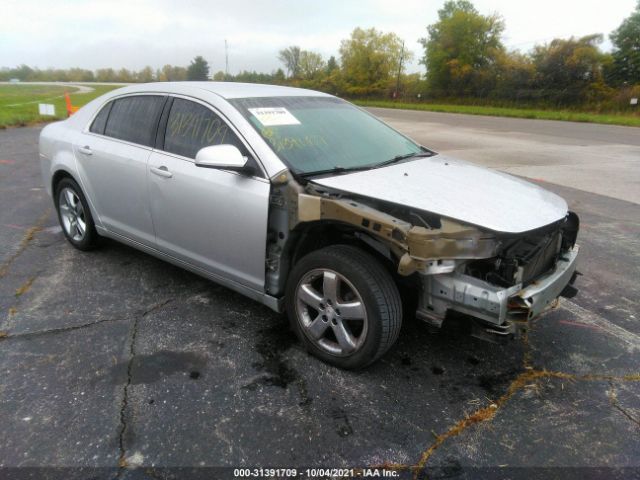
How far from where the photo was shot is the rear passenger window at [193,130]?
3037 millimetres

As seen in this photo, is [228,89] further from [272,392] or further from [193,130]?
[272,392]

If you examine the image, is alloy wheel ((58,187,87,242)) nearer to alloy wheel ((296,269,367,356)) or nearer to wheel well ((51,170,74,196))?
wheel well ((51,170,74,196))

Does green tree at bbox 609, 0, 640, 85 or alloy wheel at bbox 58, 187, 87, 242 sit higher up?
green tree at bbox 609, 0, 640, 85

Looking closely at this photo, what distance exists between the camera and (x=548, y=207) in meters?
2.69

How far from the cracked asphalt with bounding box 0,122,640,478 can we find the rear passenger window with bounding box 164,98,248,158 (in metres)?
1.17

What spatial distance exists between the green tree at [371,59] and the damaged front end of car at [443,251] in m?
65.3

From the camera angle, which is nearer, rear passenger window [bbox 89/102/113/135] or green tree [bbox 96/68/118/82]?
rear passenger window [bbox 89/102/113/135]

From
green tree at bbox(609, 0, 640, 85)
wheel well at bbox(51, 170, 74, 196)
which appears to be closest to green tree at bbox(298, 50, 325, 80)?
green tree at bbox(609, 0, 640, 85)

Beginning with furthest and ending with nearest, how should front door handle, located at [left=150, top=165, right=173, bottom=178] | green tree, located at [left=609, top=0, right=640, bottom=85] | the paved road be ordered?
green tree, located at [left=609, top=0, right=640, bottom=85], the paved road, front door handle, located at [left=150, top=165, right=173, bottom=178]

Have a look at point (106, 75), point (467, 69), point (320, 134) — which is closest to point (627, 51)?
point (467, 69)

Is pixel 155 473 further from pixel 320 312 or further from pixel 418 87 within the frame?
pixel 418 87

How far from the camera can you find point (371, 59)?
67.7m

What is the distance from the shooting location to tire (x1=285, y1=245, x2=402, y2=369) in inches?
97.6

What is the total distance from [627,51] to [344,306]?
47436 millimetres
